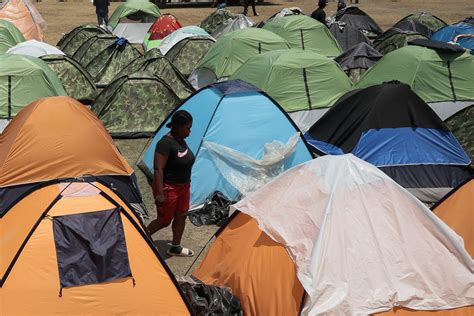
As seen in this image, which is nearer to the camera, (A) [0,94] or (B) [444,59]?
(A) [0,94]

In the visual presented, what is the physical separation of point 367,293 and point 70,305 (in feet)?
7.90

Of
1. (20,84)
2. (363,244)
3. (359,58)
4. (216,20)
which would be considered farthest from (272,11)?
(363,244)

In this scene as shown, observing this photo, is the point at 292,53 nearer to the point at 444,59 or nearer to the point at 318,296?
the point at 444,59

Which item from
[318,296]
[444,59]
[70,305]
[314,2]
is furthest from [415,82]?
[314,2]

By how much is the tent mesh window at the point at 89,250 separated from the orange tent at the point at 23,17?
16.0 m

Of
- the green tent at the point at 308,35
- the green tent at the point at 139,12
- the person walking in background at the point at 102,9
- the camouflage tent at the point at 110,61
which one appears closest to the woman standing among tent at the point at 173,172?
the camouflage tent at the point at 110,61

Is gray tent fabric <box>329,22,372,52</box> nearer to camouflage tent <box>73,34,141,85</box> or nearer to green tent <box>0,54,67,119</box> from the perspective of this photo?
camouflage tent <box>73,34,141,85</box>

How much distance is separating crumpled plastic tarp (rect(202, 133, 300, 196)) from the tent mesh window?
3245mm

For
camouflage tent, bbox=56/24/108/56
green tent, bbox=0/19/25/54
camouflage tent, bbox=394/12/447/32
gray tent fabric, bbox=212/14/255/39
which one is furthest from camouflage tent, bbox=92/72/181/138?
camouflage tent, bbox=394/12/447/32

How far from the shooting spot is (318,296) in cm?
582

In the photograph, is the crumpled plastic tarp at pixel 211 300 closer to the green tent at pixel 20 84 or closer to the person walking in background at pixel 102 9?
the green tent at pixel 20 84

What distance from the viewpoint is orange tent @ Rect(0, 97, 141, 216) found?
8492 millimetres

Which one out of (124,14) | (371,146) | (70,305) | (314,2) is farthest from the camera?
(314,2)

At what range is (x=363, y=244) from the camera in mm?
5984
